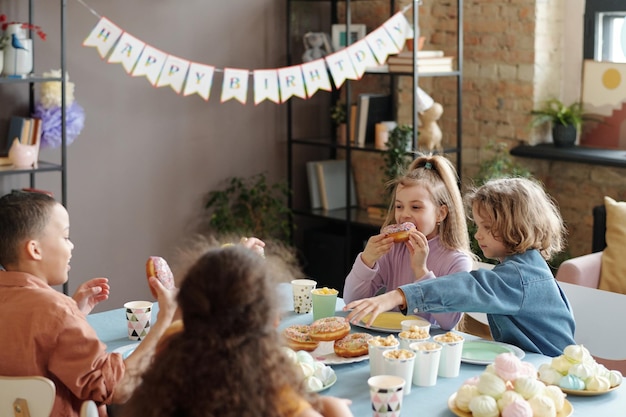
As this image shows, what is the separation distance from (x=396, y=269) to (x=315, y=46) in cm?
210

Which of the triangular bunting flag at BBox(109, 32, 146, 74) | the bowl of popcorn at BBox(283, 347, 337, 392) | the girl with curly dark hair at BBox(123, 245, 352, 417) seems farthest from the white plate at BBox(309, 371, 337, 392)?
the triangular bunting flag at BBox(109, 32, 146, 74)

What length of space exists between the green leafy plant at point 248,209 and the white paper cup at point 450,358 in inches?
101

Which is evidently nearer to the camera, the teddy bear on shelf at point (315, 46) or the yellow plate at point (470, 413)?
the yellow plate at point (470, 413)

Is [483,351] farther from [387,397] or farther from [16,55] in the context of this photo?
[16,55]

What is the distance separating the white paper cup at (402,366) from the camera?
1792mm

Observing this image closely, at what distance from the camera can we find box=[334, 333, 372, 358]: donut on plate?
79.2 inches

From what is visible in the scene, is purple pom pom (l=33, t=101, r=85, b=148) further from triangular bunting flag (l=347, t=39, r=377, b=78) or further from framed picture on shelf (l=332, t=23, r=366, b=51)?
framed picture on shelf (l=332, t=23, r=366, b=51)

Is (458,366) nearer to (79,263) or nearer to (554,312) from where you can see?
(554,312)

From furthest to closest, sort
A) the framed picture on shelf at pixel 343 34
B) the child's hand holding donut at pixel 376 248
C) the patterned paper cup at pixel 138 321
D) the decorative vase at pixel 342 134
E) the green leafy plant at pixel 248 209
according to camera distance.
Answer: the decorative vase at pixel 342 134 → the framed picture on shelf at pixel 343 34 → the green leafy plant at pixel 248 209 → the child's hand holding donut at pixel 376 248 → the patterned paper cup at pixel 138 321

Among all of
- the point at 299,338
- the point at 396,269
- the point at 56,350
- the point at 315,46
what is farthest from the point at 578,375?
the point at 315,46

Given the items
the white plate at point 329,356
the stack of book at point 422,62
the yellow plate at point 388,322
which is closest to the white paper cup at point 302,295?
the yellow plate at point 388,322

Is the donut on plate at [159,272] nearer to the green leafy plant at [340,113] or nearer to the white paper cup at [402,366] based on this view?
the white paper cup at [402,366]

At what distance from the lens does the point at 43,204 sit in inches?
77.9

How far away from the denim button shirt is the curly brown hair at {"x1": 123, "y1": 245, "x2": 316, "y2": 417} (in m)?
0.88
